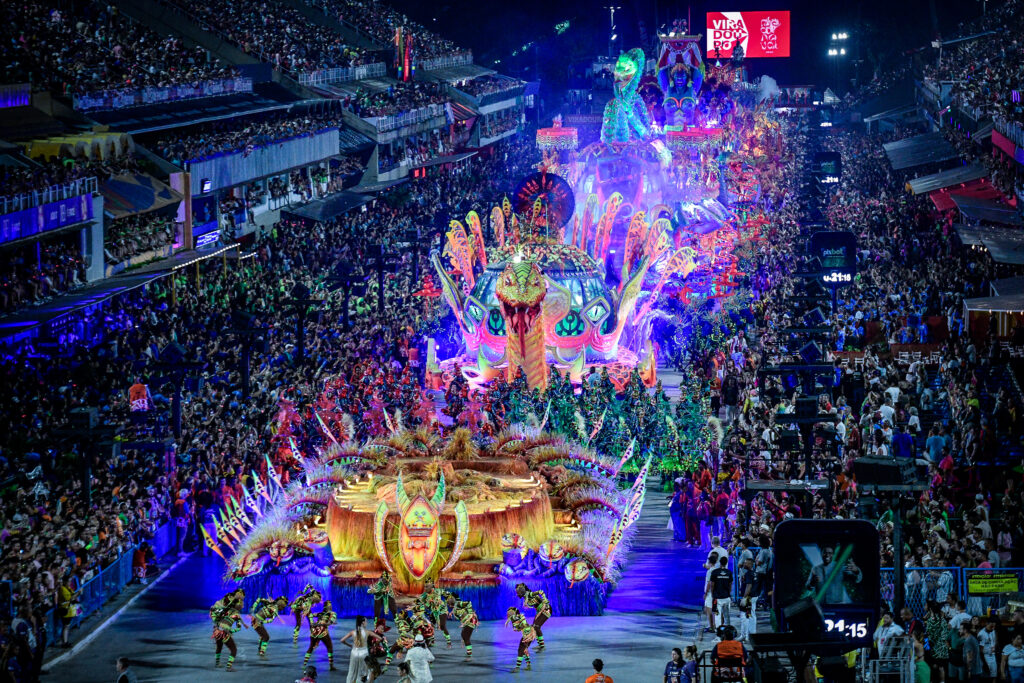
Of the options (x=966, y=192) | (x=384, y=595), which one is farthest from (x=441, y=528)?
(x=966, y=192)

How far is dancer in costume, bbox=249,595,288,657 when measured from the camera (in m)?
20.1

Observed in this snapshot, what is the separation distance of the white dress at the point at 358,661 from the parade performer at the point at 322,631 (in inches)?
52.8

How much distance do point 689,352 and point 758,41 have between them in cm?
7576

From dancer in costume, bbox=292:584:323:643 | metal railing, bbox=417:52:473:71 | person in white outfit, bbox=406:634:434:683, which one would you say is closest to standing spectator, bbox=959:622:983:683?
person in white outfit, bbox=406:634:434:683

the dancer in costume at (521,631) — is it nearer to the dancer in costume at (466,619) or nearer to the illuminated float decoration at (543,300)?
the dancer in costume at (466,619)

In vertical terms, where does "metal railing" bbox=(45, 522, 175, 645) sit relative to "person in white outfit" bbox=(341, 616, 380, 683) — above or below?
above

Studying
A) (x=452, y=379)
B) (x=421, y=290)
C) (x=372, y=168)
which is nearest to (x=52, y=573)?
(x=452, y=379)

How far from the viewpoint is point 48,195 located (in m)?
33.8

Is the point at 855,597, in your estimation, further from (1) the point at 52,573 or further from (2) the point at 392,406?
(2) the point at 392,406

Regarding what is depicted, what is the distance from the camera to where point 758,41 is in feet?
356

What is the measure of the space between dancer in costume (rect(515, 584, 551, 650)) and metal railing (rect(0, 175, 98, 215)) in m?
15.5

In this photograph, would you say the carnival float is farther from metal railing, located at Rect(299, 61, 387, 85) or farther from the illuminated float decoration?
metal railing, located at Rect(299, 61, 387, 85)

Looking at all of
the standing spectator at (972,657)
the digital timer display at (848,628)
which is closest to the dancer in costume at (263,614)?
the digital timer display at (848,628)

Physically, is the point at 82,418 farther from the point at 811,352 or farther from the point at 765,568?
the point at 811,352
